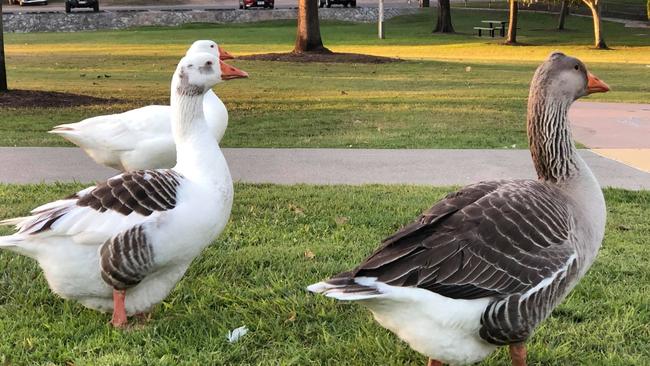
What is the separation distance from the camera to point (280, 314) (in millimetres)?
4227

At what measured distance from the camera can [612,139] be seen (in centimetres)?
938

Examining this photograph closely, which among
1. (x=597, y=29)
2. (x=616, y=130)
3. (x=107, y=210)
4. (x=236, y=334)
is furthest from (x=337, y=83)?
(x=597, y=29)

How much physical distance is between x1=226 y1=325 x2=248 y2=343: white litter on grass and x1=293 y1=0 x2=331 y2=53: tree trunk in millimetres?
18807

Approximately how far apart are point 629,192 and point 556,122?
3.63 metres

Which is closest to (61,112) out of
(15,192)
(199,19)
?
(15,192)

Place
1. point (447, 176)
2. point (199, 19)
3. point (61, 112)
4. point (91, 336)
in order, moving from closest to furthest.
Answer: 1. point (91, 336)
2. point (447, 176)
3. point (61, 112)
4. point (199, 19)

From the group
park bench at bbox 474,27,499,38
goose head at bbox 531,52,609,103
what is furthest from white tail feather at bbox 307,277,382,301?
park bench at bbox 474,27,499,38

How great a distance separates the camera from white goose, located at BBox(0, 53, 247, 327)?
3662 millimetres

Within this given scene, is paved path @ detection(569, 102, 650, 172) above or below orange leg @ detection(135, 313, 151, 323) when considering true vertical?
below

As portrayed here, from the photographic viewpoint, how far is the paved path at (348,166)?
23.8 feet

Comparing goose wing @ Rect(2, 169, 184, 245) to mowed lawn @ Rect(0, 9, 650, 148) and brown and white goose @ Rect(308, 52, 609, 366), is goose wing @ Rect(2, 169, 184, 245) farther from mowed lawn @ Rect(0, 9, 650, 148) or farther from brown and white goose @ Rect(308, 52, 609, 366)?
mowed lawn @ Rect(0, 9, 650, 148)

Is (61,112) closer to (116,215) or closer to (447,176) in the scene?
(447,176)

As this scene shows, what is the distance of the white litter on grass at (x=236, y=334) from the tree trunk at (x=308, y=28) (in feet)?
61.7

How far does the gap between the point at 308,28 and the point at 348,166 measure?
1508 cm
